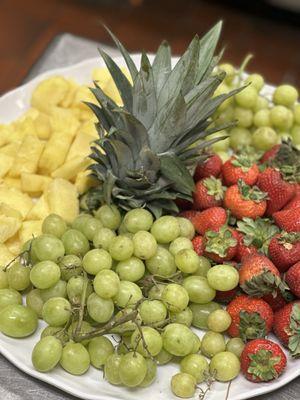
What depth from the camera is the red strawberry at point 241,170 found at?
129cm

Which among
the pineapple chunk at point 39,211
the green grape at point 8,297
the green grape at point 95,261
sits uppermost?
the green grape at point 95,261

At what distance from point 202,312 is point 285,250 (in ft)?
0.63

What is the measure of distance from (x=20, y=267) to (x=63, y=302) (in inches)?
5.1

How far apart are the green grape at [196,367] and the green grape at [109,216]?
315 mm

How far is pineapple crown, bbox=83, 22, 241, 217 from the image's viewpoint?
1.13 meters

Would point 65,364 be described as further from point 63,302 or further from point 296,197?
point 296,197

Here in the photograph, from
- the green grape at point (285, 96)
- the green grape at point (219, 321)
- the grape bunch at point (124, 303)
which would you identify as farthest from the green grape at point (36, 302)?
the green grape at point (285, 96)

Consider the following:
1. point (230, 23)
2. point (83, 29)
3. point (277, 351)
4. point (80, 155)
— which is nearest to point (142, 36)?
point (83, 29)

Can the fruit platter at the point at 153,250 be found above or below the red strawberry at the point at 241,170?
below

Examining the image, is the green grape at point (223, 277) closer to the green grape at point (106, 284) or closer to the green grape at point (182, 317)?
the green grape at point (182, 317)

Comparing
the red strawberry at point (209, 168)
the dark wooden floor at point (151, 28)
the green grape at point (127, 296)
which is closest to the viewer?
the green grape at point (127, 296)

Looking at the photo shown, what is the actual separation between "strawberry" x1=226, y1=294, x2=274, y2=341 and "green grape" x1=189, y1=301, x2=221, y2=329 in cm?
3

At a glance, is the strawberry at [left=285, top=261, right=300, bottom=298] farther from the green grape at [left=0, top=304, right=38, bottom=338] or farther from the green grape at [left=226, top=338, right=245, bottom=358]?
the green grape at [left=0, top=304, right=38, bottom=338]

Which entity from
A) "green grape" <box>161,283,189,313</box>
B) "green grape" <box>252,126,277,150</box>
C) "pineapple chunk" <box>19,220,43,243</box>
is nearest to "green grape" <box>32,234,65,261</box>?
"pineapple chunk" <box>19,220,43,243</box>
